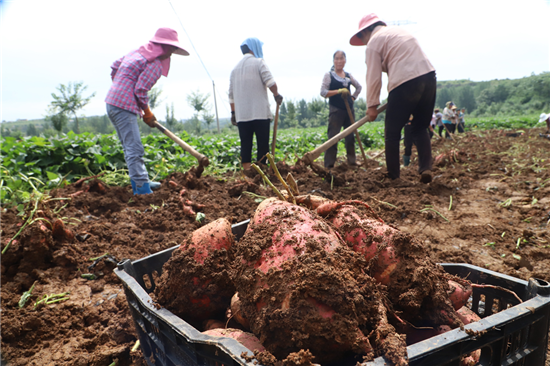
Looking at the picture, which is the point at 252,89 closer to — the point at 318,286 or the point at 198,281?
the point at 198,281

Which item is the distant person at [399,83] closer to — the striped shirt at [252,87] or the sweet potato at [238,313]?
the striped shirt at [252,87]

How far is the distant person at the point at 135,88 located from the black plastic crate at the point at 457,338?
3.18 m

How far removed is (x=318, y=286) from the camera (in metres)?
0.83

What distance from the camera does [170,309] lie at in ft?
3.78

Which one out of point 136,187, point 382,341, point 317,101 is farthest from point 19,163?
point 317,101

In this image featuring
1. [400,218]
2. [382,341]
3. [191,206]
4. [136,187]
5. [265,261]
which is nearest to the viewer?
[382,341]

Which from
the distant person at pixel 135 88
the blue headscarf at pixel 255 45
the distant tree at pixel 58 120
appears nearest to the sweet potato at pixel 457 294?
the distant person at pixel 135 88

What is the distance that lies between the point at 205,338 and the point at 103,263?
1.87m

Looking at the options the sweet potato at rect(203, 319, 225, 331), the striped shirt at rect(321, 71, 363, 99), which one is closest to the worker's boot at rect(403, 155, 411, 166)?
the striped shirt at rect(321, 71, 363, 99)

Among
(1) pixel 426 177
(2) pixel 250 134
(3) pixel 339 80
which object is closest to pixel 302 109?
(3) pixel 339 80

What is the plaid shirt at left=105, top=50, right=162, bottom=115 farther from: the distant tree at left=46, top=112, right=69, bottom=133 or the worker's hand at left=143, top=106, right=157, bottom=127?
the distant tree at left=46, top=112, right=69, bottom=133

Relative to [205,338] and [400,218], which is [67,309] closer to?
[205,338]

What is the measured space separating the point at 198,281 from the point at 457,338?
0.89m

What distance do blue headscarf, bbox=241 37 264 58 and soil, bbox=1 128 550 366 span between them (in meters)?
2.18
